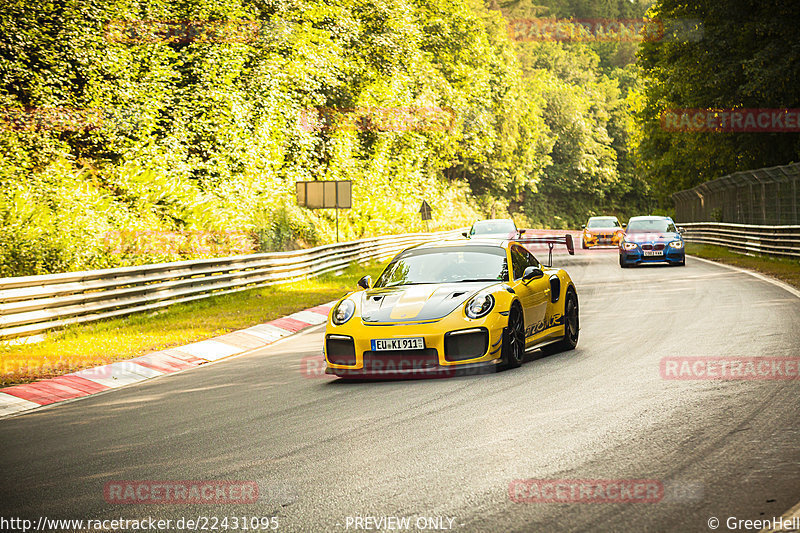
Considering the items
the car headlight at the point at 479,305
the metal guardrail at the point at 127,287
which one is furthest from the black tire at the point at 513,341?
the metal guardrail at the point at 127,287

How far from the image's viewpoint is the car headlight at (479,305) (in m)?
8.84

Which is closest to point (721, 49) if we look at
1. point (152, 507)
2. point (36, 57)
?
Result: point (36, 57)

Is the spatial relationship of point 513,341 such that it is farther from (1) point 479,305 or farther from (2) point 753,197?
(2) point 753,197

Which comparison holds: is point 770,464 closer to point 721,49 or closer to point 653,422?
point 653,422

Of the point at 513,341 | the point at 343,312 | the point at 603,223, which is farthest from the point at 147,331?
the point at 603,223

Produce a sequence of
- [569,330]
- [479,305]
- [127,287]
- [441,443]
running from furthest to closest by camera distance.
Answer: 1. [127,287]
2. [569,330]
3. [479,305]
4. [441,443]

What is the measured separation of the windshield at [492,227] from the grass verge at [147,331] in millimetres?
7607

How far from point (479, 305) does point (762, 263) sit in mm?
19116

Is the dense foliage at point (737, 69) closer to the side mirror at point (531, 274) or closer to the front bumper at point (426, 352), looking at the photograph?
the side mirror at point (531, 274)

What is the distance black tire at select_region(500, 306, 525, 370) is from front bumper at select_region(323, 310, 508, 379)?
118 millimetres

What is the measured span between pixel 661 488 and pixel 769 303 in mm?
11075

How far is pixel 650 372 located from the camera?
8.70 m

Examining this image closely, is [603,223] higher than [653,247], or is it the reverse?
[603,223]

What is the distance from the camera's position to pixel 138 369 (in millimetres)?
10914
